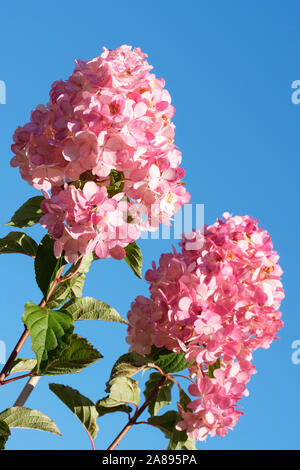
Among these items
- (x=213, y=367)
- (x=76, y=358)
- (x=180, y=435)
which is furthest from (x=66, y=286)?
(x=180, y=435)

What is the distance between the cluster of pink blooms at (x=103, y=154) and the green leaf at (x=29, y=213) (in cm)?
11

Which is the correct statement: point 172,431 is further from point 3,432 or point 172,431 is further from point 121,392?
point 3,432

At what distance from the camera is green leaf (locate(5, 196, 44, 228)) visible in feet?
6.62

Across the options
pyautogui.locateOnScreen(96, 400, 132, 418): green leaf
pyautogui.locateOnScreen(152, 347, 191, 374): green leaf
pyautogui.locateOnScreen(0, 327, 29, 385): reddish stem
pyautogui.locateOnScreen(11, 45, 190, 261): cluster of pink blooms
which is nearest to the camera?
pyautogui.locateOnScreen(11, 45, 190, 261): cluster of pink blooms

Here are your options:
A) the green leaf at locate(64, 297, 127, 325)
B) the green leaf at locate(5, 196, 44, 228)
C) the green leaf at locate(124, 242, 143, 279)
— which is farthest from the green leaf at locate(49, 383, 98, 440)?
the green leaf at locate(5, 196, 44, 228)

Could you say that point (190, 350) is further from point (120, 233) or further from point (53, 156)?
point (53, 156)

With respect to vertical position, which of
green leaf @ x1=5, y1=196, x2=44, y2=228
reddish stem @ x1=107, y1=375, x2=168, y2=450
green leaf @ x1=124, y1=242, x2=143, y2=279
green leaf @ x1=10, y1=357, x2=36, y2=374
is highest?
green leaf @ x1=5, y1=196, x2=44, y2=228

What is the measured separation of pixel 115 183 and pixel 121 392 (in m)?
0.76

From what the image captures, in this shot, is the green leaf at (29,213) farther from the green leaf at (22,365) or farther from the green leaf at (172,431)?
the green leaf at (172,431)

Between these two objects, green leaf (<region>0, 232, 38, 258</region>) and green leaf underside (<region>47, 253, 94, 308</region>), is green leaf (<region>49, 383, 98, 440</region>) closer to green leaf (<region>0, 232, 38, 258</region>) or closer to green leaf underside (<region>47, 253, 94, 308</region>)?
green leaf underside (<region>47, 253, 94, 308</region>)

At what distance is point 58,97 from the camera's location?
1.81 m

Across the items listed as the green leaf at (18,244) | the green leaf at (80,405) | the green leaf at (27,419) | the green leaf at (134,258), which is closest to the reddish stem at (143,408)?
the green leaf at (80,405)

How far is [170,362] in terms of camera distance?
2.00 metres

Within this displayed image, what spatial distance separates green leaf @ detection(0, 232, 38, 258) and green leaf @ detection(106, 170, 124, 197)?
1.32ft
